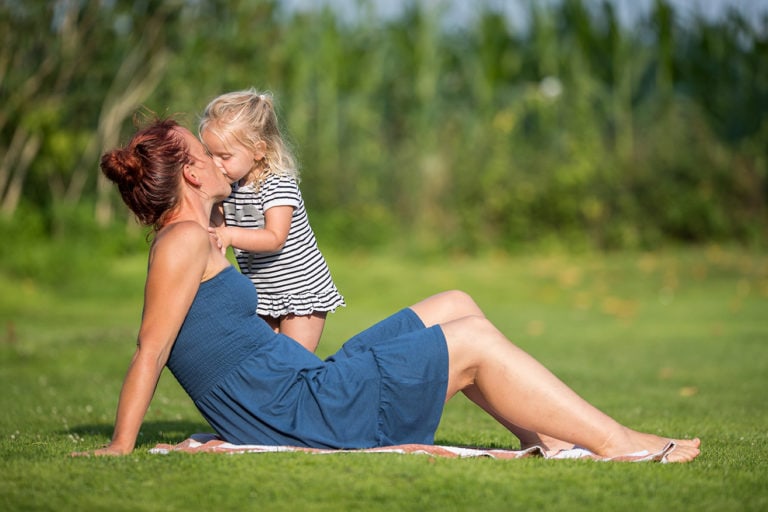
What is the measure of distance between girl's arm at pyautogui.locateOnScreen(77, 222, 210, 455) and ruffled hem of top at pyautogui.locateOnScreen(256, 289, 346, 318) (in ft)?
4.62

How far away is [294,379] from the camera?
436cm

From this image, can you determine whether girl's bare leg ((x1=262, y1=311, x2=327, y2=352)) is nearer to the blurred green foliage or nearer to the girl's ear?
the girl's ear

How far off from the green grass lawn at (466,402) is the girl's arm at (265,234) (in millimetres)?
1021

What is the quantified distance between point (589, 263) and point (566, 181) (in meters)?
1.91

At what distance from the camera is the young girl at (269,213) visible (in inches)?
214

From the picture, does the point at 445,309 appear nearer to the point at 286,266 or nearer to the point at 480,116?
the point at 286,266

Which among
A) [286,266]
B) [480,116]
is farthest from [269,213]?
[480,116]

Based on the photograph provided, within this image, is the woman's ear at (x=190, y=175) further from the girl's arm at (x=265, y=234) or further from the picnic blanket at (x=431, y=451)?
the picnic blanket at (x=431, y=451)

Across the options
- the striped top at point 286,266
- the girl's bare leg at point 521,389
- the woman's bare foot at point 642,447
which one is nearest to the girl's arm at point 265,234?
the striped top at point 286,266

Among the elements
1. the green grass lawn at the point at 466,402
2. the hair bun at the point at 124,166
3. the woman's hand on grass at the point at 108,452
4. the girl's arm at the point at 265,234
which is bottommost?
the green grass lawn at the point at 466,402

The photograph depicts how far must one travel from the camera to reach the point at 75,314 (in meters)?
14.4

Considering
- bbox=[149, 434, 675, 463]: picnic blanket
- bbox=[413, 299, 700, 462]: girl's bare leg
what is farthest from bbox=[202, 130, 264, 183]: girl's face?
bbox=[413, 299, 700, 462]: girl's bare leg

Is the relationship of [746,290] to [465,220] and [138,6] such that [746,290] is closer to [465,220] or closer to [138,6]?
[465,220]

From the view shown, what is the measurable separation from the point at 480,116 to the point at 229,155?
640 inches
